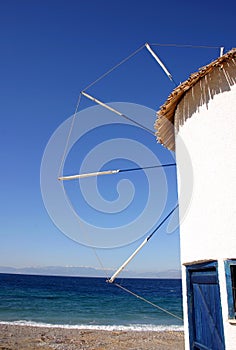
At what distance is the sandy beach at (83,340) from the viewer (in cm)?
1431

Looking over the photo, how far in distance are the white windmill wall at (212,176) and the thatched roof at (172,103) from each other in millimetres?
131

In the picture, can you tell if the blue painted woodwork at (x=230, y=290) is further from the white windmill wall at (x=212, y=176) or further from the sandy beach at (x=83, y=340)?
the sandy beach at (x=83, y=340)

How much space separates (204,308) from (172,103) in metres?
3.75

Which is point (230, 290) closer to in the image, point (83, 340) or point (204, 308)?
point (204, 308)

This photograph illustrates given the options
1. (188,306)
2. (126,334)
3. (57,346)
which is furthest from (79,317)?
(188,306)

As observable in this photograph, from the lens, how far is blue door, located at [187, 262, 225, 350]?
4.83 m

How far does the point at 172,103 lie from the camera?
6406mm

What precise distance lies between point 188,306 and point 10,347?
35.8ft

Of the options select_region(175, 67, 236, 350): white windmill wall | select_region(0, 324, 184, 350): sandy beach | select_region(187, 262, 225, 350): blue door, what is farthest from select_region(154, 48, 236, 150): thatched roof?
select_region(0, 324, 184, 350): sandy beach

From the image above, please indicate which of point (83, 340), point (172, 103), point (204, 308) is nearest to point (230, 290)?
point (204, 308)

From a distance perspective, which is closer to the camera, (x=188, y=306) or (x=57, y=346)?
(x=188, y=306)

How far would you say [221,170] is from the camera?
16.5 ft

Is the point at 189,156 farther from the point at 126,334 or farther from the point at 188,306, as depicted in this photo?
the point at 126,334

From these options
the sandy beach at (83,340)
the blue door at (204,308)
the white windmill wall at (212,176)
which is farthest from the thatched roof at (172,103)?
the sandy beach at (83,340)
